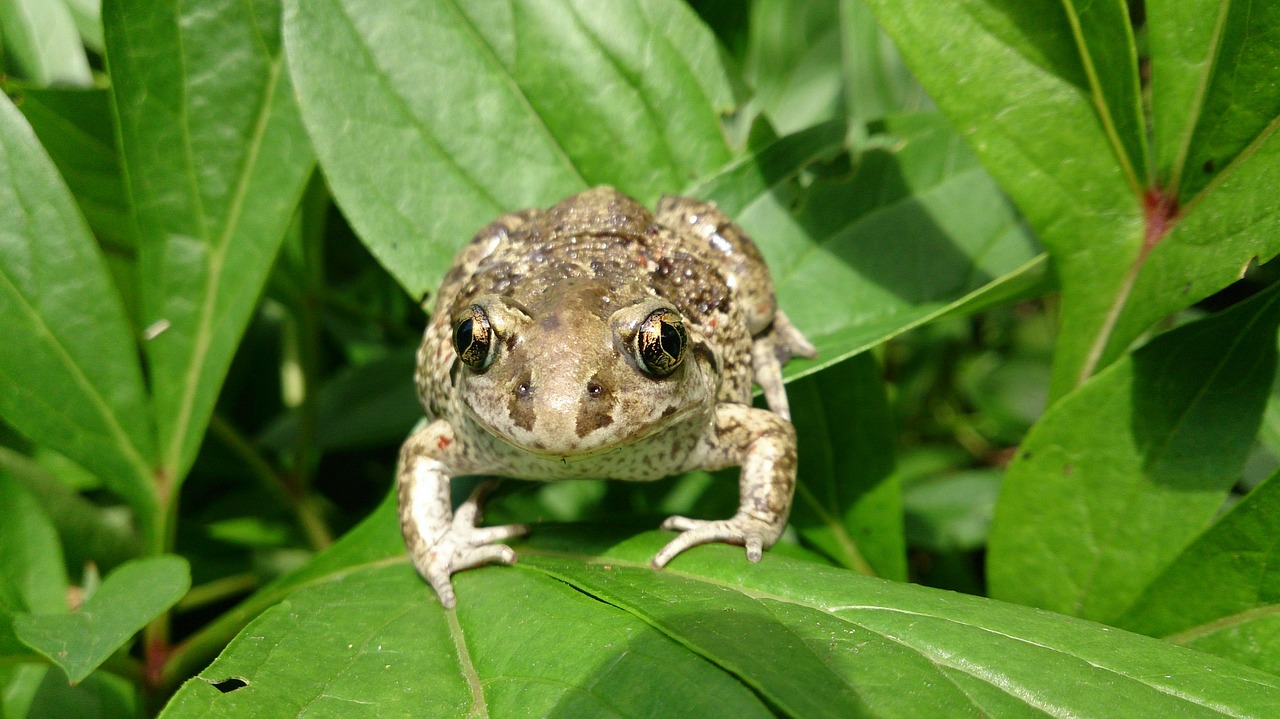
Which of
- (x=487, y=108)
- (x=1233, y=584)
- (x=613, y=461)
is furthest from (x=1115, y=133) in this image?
(x=487, y=108)

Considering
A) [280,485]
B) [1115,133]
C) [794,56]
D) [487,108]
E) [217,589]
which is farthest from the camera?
[794,56]

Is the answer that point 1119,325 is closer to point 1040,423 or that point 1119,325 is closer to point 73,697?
point 1040,423

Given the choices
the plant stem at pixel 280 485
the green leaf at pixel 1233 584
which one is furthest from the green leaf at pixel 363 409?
the green leaf at pixel 1233 584

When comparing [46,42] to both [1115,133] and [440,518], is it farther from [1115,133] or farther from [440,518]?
[1115,133]

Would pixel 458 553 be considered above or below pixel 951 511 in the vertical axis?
above

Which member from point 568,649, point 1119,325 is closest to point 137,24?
point 568,649

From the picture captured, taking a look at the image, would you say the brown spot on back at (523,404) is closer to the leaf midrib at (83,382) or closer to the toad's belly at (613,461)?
the toad's belly at (613,461)
